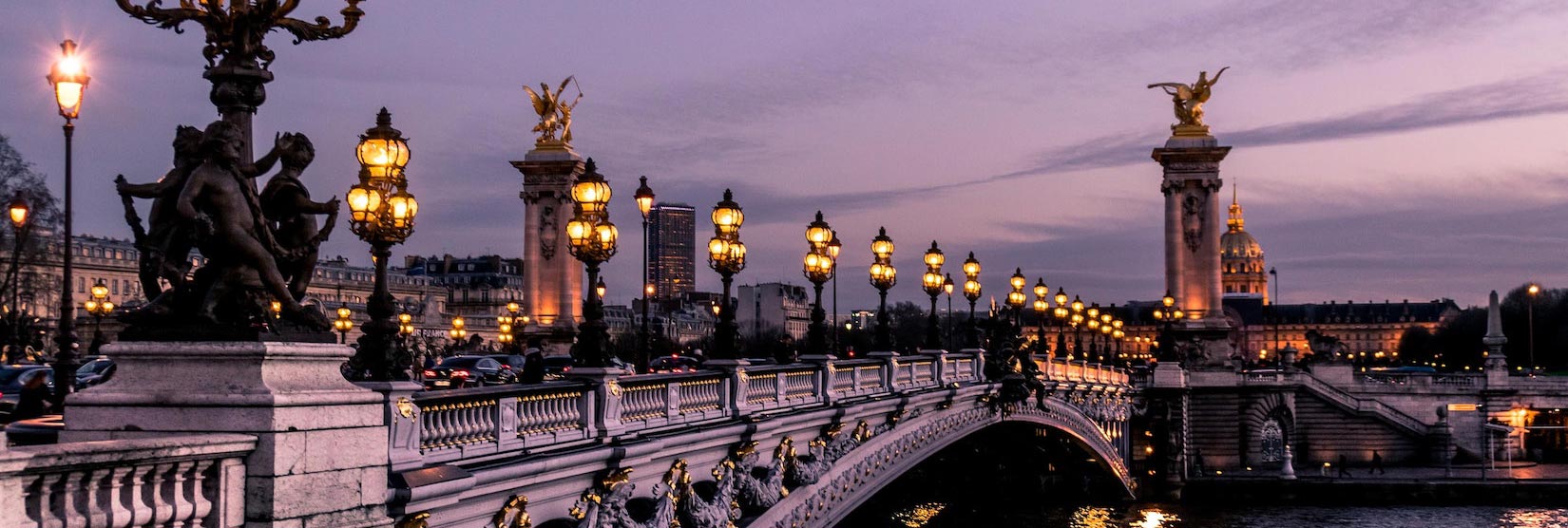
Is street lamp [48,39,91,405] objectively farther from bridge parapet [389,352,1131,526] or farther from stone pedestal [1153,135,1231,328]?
stone pedestal [1153,135,1231,328]

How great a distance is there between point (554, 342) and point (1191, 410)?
3268 cm

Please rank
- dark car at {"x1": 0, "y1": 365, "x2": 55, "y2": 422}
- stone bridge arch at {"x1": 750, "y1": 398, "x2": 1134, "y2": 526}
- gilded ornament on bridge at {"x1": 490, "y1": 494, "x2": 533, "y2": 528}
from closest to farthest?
gilded ornament on bridge at {"x1": 490, "y1": 494, "x2": 533, "y2": 528}, dark car at {"x1": 0, "y1": 365, "x2": 55, "y2": 422}, stone bridge arch at {"x1": 750, "y1": 398, "x2": 1134, "y2": 526}

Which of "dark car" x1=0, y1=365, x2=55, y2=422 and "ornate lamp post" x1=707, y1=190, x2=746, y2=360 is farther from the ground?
"ornate lamp post" x1=707, y1=190, x2=746, y2=360

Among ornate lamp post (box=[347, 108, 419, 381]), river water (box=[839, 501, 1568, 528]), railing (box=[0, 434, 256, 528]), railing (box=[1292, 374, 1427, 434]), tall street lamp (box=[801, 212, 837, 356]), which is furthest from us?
railing (box=[1292, 374, 1427, 434])

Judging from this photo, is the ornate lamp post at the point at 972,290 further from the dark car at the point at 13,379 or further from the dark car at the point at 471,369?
the dark car at the point at 13,379

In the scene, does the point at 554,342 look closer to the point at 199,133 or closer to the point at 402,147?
the point at 402,147

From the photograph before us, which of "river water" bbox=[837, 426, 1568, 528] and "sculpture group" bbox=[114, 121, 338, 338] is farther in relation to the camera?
"river water" bbox=[837, 426, 1568, 528]

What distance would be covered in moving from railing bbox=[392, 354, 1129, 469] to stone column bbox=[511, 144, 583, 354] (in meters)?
53.8

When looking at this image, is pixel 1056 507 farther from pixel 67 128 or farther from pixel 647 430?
pixel 67 128

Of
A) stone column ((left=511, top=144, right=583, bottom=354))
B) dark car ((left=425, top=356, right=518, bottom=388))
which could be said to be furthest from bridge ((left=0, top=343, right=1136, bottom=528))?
stone column ((left=511, top=144, right=583, bottom=354))

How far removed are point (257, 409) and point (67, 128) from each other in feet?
39.5

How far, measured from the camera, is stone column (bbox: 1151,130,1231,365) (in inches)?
3752

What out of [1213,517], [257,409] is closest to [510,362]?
[1213,517]

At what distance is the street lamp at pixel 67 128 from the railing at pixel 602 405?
5667 mm
